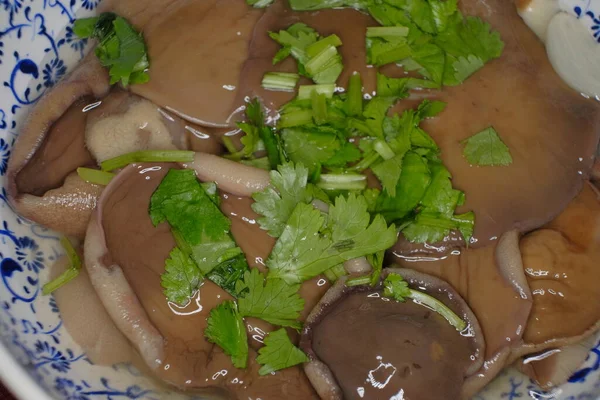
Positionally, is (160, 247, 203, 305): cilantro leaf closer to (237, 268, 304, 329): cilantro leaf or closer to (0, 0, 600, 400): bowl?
(237, 268, 304, 329): cilantro leaf

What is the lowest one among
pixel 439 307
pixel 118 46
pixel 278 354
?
pixel 278 354

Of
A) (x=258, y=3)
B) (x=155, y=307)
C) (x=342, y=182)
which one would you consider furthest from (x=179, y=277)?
(x=258, y=3)

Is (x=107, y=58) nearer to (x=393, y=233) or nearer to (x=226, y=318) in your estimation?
(x=226, y=318)

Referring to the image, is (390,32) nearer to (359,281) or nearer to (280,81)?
(280,81)

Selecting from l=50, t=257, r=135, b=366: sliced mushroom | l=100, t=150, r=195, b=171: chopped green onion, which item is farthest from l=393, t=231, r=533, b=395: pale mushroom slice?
l=50, t=257, r=135, b=366: sliced mushroom

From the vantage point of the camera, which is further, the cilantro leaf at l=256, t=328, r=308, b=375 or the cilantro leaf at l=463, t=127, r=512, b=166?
the cilantro leaf at l=463, t=127, r=512, b=166
